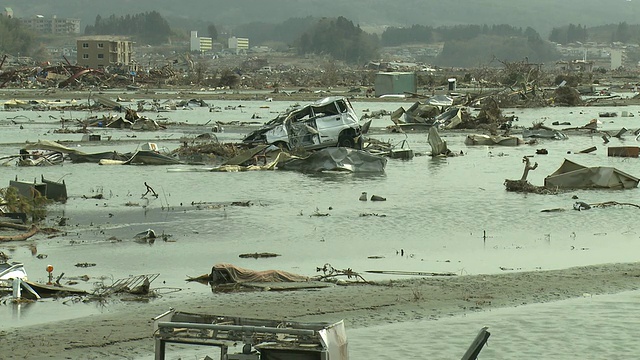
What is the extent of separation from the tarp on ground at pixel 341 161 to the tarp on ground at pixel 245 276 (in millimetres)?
13616

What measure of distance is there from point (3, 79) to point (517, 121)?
4931cm

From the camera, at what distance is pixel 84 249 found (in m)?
16.7

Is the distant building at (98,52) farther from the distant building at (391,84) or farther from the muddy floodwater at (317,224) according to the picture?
the muddy floodwater at (317,224)

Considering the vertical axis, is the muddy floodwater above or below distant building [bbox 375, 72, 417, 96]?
above

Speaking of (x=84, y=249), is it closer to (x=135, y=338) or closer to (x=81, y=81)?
(x=135, y=338)

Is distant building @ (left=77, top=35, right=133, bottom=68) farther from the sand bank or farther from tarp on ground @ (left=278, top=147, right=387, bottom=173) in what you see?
the sand bank

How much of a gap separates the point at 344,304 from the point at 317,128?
16940 millimetres

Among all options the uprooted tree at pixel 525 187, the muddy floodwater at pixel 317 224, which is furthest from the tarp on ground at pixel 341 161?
the uprooted tree at pixel 525 187

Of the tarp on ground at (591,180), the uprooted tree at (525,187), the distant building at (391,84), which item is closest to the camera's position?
the uprooted tree at (525,187)

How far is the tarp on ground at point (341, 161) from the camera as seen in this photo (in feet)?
90.4

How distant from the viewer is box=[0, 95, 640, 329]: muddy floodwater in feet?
50.4

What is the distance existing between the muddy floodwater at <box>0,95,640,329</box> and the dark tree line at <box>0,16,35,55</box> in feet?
491

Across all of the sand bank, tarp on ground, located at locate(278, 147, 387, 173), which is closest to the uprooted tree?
tarp on ground, located at locate(278, 147, 387, 173)

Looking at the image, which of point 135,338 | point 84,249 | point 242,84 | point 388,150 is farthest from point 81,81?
point 135,338
